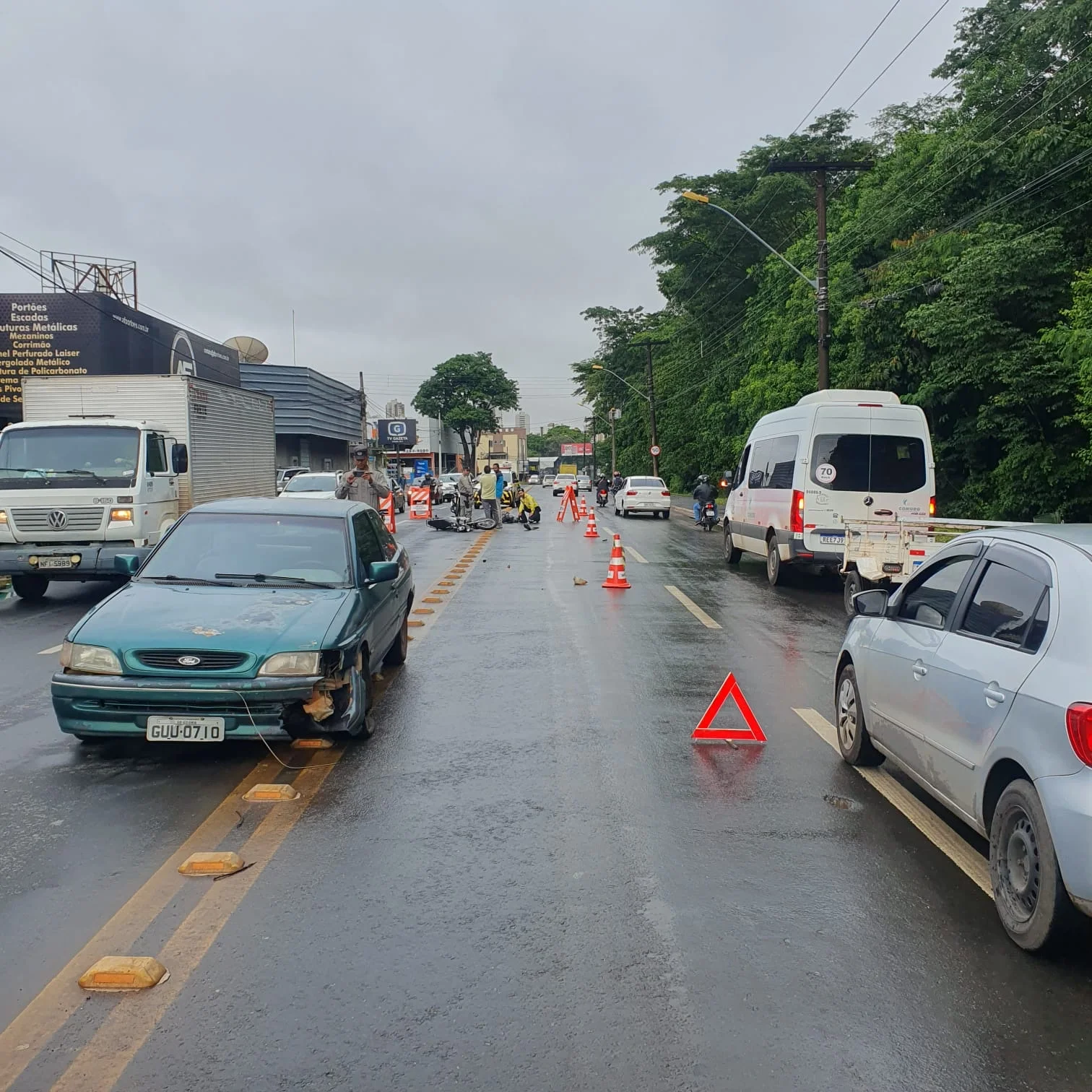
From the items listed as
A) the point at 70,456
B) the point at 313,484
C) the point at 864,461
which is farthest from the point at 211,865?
the point at 313,484

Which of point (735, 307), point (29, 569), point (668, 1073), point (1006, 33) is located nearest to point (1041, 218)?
point (1006, 33)

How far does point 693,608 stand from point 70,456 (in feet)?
27.5

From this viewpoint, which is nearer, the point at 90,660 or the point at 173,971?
the point at 173,971

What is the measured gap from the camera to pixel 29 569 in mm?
13055

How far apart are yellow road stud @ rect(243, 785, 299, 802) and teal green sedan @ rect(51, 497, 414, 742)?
443 mm

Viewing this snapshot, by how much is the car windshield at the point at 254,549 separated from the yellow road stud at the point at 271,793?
1902 millimetres

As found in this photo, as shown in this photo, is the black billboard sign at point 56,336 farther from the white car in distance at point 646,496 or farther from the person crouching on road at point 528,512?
the white car in distance at point 646,496

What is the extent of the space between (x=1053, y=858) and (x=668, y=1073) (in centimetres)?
160

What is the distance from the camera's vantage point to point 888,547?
1246cm

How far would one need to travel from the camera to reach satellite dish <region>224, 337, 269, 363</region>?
167 ft

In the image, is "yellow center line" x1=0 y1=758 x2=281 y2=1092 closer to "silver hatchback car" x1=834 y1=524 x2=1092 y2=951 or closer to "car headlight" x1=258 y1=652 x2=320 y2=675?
"car headlight" x1=258 y1=652 x2=320 y2=675

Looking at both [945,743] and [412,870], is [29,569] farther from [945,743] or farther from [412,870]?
[945,743]

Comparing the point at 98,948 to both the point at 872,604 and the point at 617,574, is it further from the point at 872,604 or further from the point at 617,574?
the point at 617,574

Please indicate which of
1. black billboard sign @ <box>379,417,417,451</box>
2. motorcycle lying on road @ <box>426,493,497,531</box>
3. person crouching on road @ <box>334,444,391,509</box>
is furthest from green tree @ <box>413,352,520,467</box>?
person crouching on road @ <box>334,444,391,509</box>
